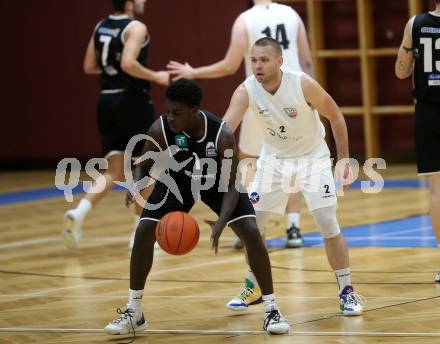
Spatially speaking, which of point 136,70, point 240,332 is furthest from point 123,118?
point 240,332

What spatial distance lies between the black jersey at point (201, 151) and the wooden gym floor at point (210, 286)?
2.92ft

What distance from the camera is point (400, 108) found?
47.1 feet

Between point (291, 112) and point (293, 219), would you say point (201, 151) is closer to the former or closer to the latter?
point (291, 112)

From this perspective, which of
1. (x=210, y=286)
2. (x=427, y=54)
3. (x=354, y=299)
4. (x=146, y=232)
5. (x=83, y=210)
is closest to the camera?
(x=146, y=232)

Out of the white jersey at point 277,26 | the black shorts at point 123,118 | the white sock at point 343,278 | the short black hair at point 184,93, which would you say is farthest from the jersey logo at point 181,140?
the black shorts at point 123,118

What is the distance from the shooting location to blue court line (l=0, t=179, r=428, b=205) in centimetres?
1277

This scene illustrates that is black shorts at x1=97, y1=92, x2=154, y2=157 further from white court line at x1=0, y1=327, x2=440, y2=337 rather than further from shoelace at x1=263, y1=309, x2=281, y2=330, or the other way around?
shoelace at x1=263, y1=309, x2=281, y2=330

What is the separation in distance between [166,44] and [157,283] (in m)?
8.46

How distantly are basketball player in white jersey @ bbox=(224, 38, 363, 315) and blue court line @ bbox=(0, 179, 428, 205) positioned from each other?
6125 millimetres

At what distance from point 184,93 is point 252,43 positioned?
3.14 meters

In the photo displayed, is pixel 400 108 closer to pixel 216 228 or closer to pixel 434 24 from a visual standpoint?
pixel 434 24

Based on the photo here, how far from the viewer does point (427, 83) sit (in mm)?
7141

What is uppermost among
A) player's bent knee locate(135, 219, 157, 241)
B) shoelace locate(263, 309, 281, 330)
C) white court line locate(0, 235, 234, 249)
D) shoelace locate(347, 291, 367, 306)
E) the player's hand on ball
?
the player's hand on ball

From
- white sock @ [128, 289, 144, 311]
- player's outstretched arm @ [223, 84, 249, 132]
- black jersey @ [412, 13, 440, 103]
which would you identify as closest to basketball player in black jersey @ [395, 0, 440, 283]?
black jersey @ [412, 13, 440, 103]
